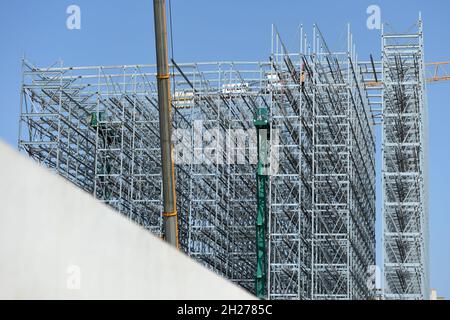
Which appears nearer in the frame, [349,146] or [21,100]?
[349,146]

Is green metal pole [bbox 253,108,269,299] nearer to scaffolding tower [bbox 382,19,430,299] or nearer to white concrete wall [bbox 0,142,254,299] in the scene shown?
scaffolding tower [bbox 382,19,430,299]

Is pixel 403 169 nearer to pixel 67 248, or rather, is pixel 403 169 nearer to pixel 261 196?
pixel 261 196

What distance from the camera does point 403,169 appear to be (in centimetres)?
3198

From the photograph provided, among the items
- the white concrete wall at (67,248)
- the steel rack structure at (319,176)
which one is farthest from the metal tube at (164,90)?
the steel rack structure at (319,176)

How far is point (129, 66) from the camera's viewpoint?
3500 cm

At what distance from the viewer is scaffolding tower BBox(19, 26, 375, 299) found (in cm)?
3150

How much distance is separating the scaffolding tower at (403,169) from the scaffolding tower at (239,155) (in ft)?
4.26

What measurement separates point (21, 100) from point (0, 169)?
28.5 meters

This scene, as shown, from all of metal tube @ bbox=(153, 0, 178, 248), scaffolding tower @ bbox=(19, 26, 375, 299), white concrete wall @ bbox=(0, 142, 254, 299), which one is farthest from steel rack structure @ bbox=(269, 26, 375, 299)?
white concrete wall @ bbox=(0, 142, 254, 299)

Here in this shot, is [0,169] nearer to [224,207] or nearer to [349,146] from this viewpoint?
[349,146]

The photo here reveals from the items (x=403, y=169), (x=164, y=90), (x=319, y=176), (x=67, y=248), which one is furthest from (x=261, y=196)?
(x=67, y=248)

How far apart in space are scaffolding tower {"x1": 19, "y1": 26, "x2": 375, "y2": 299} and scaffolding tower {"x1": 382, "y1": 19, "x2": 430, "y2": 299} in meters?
1.30
